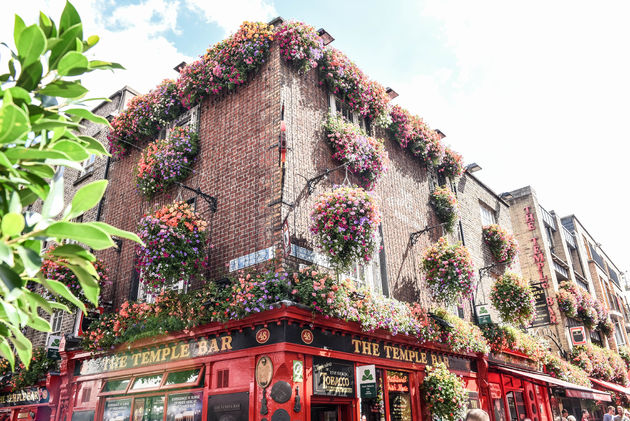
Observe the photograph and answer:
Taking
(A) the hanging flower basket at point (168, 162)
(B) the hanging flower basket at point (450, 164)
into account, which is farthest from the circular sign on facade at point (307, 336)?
(B) the hanging flower basket at point (450, 164)

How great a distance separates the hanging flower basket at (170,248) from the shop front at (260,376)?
4.27ft

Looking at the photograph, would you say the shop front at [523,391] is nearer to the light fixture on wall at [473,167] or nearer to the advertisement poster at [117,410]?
the light fixture on wall at [473,167]

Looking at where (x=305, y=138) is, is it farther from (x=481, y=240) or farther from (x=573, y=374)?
(x=573, y=374)

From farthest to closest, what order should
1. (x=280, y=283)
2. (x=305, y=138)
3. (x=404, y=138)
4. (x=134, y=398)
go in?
(x=404, y=138) < (x=305, y=138) < (x=134, y=398) < (x=280, y=283)

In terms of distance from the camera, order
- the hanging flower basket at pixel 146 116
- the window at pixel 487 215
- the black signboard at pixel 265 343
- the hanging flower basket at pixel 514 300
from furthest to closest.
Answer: the window at pixel 487 215, the hanging flower basket at pixel 514 300, the hanging flower basket at pixel 146 116, the black signboard at pixel 265 343

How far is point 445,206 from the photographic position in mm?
14922

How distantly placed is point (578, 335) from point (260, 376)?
17464mm

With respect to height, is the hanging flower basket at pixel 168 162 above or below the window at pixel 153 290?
above

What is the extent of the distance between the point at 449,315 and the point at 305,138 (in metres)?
6.28

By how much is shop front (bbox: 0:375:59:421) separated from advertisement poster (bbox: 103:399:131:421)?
2.31 meters

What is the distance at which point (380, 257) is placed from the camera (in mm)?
11734

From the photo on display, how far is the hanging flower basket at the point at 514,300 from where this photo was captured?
46.2 feet

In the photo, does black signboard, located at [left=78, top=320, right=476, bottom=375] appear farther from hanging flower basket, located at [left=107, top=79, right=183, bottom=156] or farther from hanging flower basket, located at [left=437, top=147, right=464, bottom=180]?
hanging flower basket, located at [left=437, top=147, right=464, bottom=180]

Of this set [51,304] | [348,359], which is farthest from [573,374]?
[51,304]
